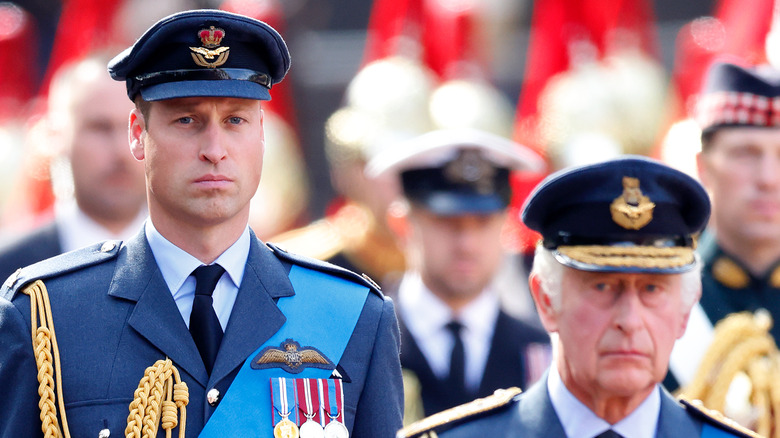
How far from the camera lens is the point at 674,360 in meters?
5.32

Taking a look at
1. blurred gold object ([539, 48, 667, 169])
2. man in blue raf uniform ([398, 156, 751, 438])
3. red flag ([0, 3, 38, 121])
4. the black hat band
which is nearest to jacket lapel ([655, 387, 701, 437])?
man in blue raf uniform ([398, 156, 751, 438])

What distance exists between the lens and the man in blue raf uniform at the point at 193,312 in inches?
140

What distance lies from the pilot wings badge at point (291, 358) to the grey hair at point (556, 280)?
0.61 m

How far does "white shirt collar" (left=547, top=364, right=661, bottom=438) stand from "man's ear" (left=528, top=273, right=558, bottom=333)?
17 centimetres

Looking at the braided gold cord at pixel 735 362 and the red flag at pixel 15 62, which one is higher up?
the red flag at pixel 15 62

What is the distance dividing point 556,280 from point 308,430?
2.53ft

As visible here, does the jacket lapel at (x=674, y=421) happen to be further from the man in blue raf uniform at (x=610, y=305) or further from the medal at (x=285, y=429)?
the medal at (x=285, y=429)

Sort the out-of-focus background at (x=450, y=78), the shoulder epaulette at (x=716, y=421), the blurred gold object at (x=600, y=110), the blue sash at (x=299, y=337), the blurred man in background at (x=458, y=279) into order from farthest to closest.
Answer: the blurred gold object at (x=600, y=110)
the out-of-focus background at (x=450, y=78)
the blurred man in background at (x=458, y=279)
the shoulder epaulette at (x=716, y=421)
the blue sash at (x=299, y=337)

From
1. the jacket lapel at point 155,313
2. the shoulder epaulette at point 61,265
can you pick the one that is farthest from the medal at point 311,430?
the shoulder epaulette at point 61,265

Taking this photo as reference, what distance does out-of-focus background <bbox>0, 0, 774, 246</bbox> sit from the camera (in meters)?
8.70

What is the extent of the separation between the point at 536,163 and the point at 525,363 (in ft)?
3.30

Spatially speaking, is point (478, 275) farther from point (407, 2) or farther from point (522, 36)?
point (522, 36)

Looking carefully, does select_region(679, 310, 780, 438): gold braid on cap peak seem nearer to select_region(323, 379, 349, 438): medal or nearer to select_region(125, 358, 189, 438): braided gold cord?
select_region(323, 379, 349, 438): medal

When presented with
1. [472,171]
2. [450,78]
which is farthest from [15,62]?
[472,171]
